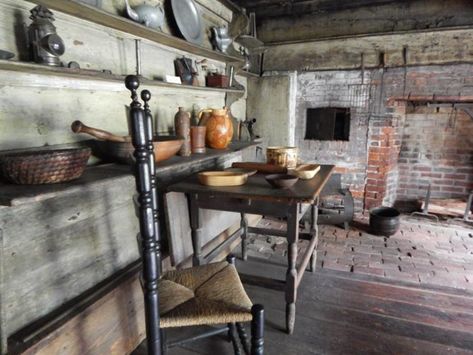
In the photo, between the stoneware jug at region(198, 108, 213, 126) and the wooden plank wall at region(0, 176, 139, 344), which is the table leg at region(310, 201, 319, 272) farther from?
the wooden plank wall at region(0, 176, 139, 344)

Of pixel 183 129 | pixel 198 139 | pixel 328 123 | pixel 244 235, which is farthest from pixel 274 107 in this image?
pixel 183 129

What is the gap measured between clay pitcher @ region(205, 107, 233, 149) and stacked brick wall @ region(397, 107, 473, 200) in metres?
2.77

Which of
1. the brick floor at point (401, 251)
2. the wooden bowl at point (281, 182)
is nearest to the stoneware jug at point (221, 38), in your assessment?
the wooden bowl at point (281, 182)

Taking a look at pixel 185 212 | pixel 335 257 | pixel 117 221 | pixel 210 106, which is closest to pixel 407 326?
pixel 335 257

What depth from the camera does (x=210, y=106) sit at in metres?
2.97

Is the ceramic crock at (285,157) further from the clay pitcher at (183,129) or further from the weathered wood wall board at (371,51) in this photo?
the weathered wood wall board at (371,51)

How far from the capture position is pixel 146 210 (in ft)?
3.59

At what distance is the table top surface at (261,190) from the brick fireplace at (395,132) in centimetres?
210

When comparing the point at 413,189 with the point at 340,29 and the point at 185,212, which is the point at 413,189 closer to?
the point at 340,29

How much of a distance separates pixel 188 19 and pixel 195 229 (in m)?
1.57

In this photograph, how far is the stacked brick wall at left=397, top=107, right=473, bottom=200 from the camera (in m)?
3.87

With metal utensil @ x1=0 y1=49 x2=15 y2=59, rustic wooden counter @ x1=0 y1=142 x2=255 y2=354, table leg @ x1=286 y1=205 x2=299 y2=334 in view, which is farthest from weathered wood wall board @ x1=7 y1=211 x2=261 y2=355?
metal utensil @ x1=0 y1=49 x2=15 y2=59

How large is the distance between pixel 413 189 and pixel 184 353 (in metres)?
3.60

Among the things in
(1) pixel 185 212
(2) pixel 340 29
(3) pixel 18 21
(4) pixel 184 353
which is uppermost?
(2) pixel 340 29
